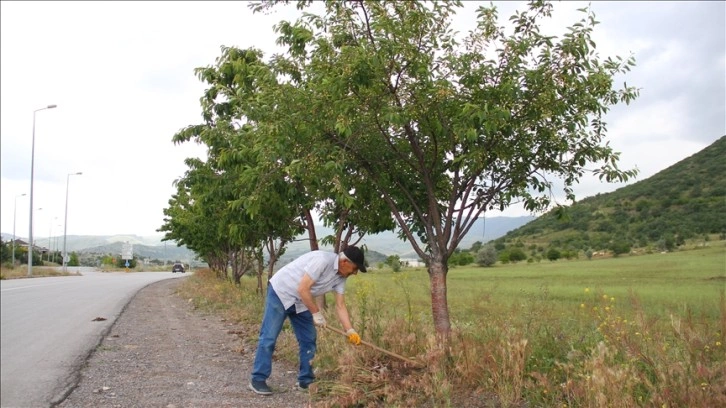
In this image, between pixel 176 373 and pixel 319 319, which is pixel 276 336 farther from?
pixel 176 373

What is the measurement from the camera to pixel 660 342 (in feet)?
14.3

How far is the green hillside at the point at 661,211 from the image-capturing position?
15250 millimetres

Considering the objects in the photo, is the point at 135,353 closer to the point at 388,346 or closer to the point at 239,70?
the point at 388,346

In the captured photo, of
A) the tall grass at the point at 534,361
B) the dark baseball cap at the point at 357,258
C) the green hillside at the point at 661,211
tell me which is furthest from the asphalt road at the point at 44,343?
the green hillside at the point at 661,211

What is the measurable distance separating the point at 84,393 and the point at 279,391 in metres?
1.84

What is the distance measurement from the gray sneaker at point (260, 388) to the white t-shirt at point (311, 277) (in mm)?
751

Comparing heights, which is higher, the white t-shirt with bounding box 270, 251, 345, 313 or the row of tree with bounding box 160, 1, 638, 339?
the row of tree with bounding box 160, 1, 638, 339

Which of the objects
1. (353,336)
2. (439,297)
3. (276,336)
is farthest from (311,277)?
(439,297)

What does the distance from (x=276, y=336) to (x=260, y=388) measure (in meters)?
0.52

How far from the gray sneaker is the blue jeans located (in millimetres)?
36

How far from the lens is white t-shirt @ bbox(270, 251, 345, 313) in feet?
17.4

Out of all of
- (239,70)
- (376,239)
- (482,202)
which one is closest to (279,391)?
(482,202)

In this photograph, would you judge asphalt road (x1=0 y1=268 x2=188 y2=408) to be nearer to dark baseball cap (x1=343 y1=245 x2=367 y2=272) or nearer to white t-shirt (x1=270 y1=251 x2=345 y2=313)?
white t-shirt (x1=270 y1=251 x2=345 y2=313)

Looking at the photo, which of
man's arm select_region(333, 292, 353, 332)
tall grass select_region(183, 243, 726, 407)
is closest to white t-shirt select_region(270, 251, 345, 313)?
man's arm select_region(333, 292, 353, 332)
